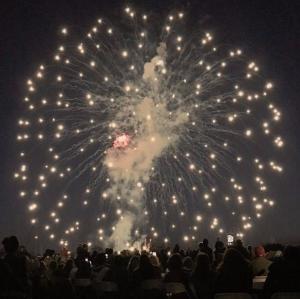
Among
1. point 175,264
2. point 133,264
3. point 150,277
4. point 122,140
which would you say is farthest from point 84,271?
point 122,140

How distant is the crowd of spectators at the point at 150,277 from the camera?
261 inches

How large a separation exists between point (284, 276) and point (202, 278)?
1859mm

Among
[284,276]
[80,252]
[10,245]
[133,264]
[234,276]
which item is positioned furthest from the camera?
[80,252]

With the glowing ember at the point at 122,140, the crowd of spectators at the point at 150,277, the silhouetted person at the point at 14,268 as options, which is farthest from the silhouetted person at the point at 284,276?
the glowing ember at the point at 122,140

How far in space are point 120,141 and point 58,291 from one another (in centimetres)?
1738

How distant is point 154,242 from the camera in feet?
96.7

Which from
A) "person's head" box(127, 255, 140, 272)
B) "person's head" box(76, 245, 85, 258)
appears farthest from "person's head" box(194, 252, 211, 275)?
"person's head" box(76, 245, 85, 258)

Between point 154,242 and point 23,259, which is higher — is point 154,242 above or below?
above

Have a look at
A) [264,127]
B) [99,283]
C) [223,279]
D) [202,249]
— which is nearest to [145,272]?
[99,283]

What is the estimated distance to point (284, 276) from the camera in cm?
645

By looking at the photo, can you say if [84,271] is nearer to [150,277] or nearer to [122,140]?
[150,277]

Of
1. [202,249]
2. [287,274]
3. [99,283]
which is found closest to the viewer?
[287,274]

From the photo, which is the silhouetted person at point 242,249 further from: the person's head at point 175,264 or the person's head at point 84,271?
the person's head at point 84,271

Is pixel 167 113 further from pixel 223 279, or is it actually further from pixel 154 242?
pixel 223 279
